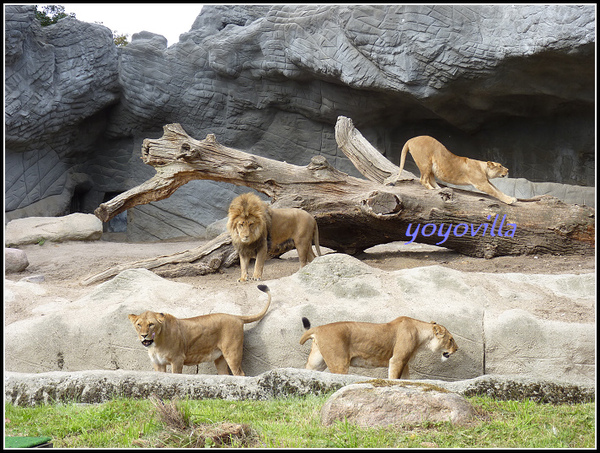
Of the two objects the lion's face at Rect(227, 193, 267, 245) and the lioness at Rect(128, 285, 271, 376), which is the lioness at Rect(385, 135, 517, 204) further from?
the lioness at Rect(128, 285, 271, 376)

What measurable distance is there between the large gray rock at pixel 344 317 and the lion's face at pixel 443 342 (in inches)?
12.8

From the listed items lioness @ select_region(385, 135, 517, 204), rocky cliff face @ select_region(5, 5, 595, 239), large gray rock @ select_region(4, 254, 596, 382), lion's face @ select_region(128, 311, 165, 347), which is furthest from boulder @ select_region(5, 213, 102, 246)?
lion's face @ select_region(128, 311, 165, 347)

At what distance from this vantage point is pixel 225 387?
14.5 ft

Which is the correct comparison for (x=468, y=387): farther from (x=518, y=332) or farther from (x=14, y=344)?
(x=14, y=344)

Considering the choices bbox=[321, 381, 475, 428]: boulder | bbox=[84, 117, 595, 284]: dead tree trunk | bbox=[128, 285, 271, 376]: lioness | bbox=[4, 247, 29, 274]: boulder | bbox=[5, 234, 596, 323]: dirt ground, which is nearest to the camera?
bbox=[321, 381, 475, 428]: boulder

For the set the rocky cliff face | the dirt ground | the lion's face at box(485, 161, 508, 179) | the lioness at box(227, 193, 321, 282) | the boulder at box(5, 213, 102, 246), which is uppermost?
the rocky cliff face

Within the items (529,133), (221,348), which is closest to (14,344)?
(221,348)

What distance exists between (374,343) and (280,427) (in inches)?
76.8

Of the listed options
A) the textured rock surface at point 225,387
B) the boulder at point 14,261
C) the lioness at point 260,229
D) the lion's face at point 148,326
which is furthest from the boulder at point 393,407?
the boulder at point 14,261

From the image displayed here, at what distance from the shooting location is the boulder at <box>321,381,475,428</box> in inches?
143

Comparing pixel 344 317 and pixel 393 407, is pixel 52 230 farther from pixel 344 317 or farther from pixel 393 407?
pixel 393 407

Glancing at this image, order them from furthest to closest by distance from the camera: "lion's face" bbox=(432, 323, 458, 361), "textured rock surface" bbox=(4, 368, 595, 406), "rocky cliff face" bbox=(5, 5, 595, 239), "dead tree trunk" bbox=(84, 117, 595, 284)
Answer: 1. "rocky cliff face" bbox=(5, 5, 595, 239)
2. "dead tree trunk" bbox=(84, 117, 595, 284)
3. "lion's face" bbox=(432, 323, 458, 361)
4. "textured rock surface" bbox=(4, 368, 595, 406)

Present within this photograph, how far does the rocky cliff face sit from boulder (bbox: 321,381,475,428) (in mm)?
10306

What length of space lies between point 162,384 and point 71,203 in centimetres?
1765
